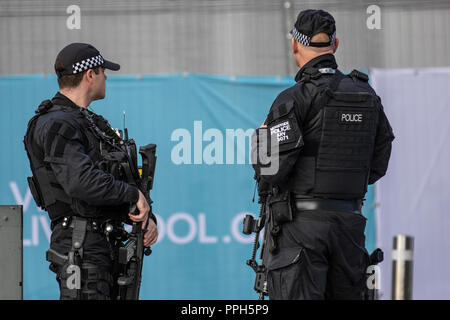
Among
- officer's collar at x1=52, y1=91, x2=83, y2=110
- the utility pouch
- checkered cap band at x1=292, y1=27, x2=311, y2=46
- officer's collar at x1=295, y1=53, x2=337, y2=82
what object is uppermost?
checkered cap band at x1=292, y1=27, x2=311, y2=46

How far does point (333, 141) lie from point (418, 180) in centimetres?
283

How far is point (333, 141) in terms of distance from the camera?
3.77m

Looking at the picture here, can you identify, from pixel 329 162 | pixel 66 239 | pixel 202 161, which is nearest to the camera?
pixel 329 162

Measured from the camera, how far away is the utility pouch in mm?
3801

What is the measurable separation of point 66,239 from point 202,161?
2245 millimetres

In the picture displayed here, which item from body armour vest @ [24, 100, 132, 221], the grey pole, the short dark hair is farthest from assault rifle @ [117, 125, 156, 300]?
the grey pole

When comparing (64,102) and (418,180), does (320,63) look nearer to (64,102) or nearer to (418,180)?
(64,102)

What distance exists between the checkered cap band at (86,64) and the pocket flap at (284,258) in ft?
5.07

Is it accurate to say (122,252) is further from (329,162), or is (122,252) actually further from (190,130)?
(190,130)

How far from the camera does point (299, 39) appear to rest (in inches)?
155

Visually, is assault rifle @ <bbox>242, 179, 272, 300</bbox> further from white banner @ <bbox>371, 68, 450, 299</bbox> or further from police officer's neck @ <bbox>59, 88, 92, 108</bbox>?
white banner @ <bbox>371, 68, 450, 299</bbox>
